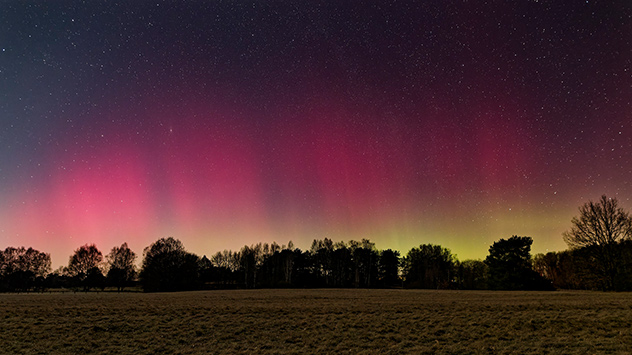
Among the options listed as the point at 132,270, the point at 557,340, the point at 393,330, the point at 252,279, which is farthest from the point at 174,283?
the point at 557,340

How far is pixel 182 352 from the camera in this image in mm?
17734

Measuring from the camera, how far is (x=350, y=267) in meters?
143

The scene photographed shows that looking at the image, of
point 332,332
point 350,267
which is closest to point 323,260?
point 350,267

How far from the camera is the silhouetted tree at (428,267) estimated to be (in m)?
119

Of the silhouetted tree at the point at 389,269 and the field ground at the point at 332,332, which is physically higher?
the silhouetted tree at the point at 389,269

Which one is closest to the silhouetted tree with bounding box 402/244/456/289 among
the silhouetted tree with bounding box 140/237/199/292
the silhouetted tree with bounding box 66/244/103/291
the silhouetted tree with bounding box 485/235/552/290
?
the silhouetted tree with bounding box 485/235/552/290

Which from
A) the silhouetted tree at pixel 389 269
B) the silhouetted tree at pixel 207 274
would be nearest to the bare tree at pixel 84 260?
the silhouetted tree at pixel 207 274

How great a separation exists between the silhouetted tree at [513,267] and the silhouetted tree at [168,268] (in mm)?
80201

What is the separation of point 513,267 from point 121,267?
10790 centimetres

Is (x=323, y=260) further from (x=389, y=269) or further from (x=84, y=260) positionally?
(x=84, y=260)

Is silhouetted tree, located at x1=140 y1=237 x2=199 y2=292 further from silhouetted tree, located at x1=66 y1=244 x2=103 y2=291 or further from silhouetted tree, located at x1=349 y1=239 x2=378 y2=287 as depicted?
silhouetted tree, located at x1=349 y1=239 x2=378 y2=287

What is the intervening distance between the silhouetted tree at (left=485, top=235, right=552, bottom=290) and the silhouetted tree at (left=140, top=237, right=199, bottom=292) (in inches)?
3158

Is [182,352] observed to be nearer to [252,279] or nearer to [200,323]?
[200,323]

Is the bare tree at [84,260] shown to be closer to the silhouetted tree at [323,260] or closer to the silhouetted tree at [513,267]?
the silhouetted tree at [323,260]
